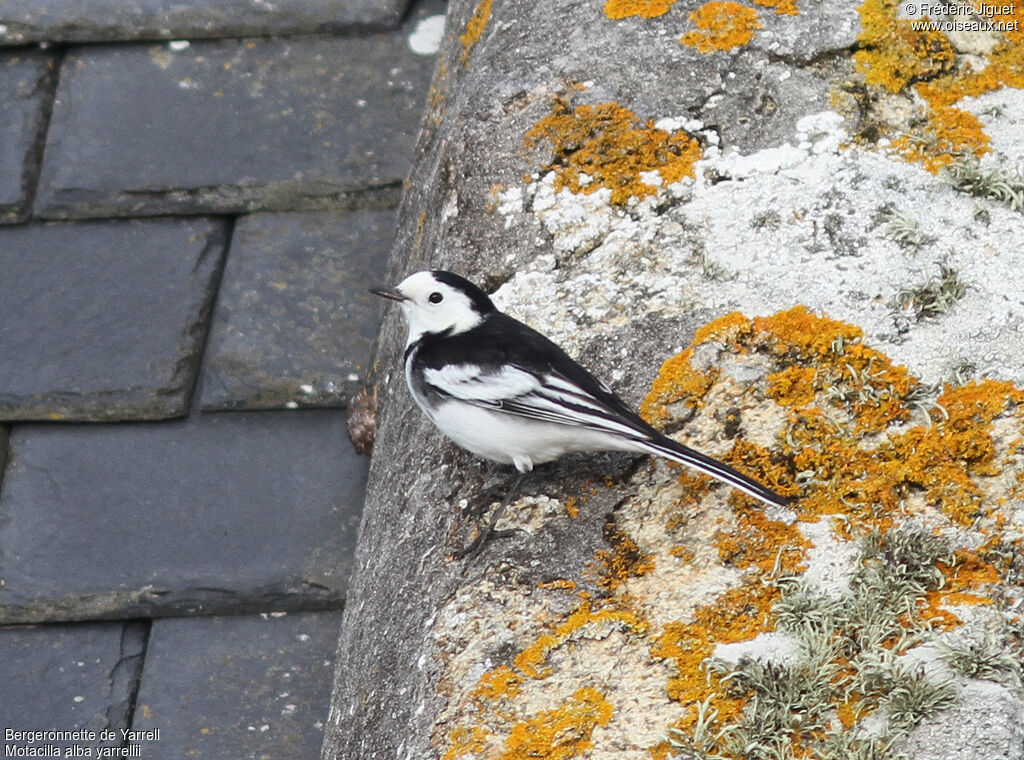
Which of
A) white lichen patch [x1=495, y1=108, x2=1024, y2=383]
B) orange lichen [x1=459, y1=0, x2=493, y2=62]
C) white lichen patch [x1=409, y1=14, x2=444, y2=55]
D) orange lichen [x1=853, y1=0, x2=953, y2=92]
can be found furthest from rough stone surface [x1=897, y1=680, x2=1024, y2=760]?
white lichen patch [x1=409, y1=14, x2=444, y2=55]

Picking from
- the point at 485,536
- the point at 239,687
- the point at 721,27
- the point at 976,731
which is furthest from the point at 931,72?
the point at 239,687

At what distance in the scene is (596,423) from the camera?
2.46 meters

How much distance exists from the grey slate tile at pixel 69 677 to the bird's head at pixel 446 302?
107cm

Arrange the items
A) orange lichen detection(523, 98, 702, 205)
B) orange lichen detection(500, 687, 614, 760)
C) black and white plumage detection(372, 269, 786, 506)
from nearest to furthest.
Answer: orange lichen detection(500, 687, 614, 760) < black and white plumage detection(372, 269, 786, 506) < orange lichen detection(523, 98, 702, 205)

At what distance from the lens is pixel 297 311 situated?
3645 millimetres

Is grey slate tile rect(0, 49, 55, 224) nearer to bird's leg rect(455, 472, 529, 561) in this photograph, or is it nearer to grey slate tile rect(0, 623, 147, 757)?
grey slate tile rect(0, 623, 147, 757)

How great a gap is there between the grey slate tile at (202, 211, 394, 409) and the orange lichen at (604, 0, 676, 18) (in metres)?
1.00

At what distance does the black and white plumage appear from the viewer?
2430 mm

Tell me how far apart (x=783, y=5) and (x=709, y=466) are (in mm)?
Result: 1370

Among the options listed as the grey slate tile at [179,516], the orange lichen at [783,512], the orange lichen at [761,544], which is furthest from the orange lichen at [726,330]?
the grey slate tile at [179,516]

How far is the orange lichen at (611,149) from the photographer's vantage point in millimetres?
2867

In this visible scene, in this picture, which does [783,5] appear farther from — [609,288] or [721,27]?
[609,288]

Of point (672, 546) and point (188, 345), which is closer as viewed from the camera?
point (672, 546)

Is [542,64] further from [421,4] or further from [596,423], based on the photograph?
[421,4]
